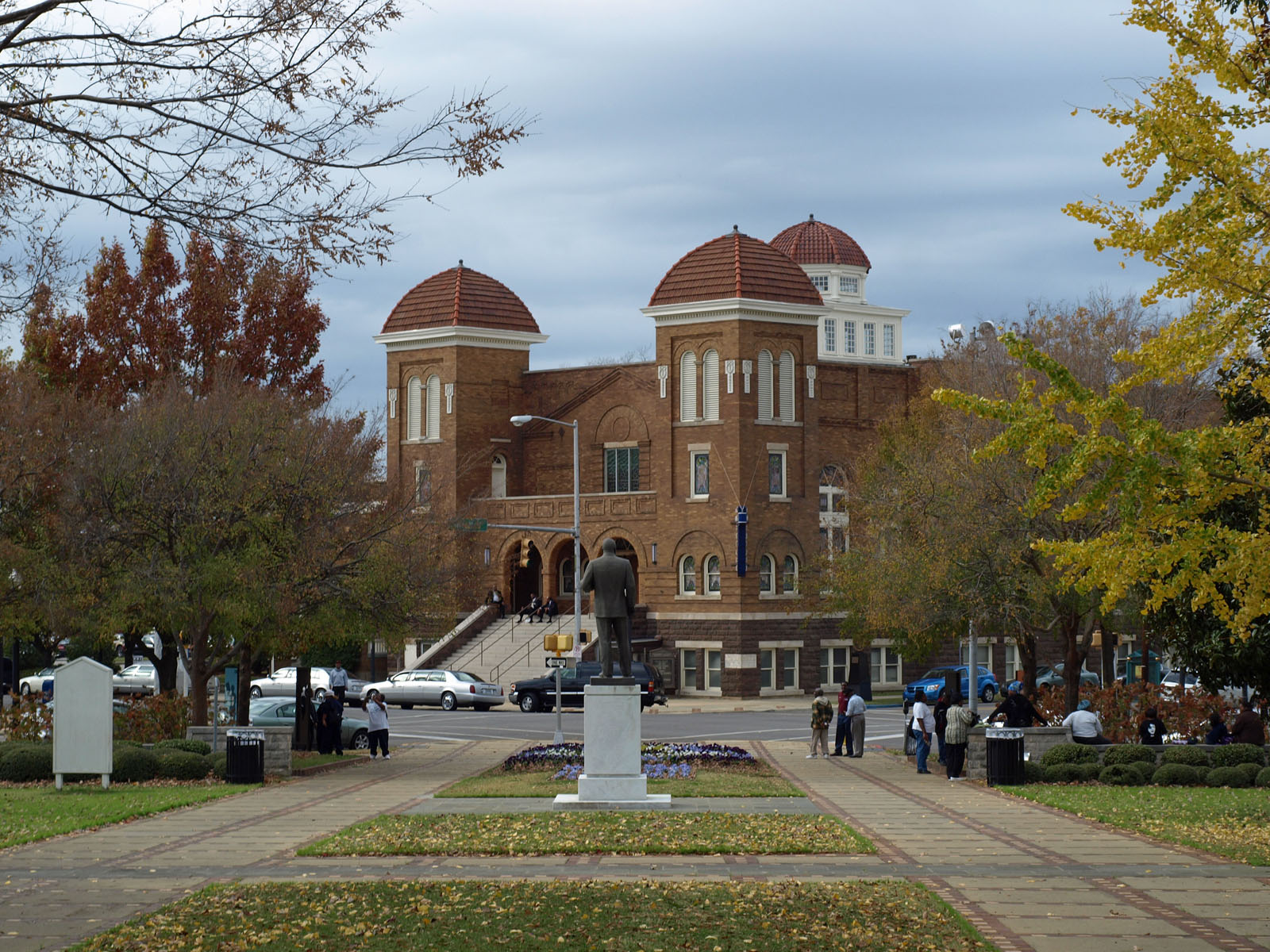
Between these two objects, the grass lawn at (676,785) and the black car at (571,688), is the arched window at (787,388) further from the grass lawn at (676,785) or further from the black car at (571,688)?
the grass lawn at (676,785)

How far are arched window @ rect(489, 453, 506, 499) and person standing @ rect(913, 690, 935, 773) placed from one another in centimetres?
3816

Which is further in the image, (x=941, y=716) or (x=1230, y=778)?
(x=941, y=716)

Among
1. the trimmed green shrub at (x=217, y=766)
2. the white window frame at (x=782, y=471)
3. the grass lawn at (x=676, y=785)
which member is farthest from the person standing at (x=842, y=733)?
the white window frame at (x=782, y=471)

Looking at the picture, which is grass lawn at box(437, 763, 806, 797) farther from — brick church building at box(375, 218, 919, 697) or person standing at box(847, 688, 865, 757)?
brick church building at box(375, 218, 919, 697)

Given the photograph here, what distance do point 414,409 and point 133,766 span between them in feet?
135

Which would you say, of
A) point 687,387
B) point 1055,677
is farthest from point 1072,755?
point 687,387

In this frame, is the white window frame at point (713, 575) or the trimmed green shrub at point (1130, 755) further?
the white window frame at point (713, 575)

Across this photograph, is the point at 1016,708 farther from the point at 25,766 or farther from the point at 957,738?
the point at 25,766

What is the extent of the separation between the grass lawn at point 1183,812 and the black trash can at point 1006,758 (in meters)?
0.30

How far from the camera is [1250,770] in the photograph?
22.3 m

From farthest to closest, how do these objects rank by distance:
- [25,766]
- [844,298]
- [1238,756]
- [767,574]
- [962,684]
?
[844,298], [767,574], [962,684], [25,766], [1238,756]

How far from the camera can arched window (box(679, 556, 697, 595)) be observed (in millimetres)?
56781

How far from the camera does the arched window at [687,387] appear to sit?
57.6m

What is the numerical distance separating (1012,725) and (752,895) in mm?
14595
